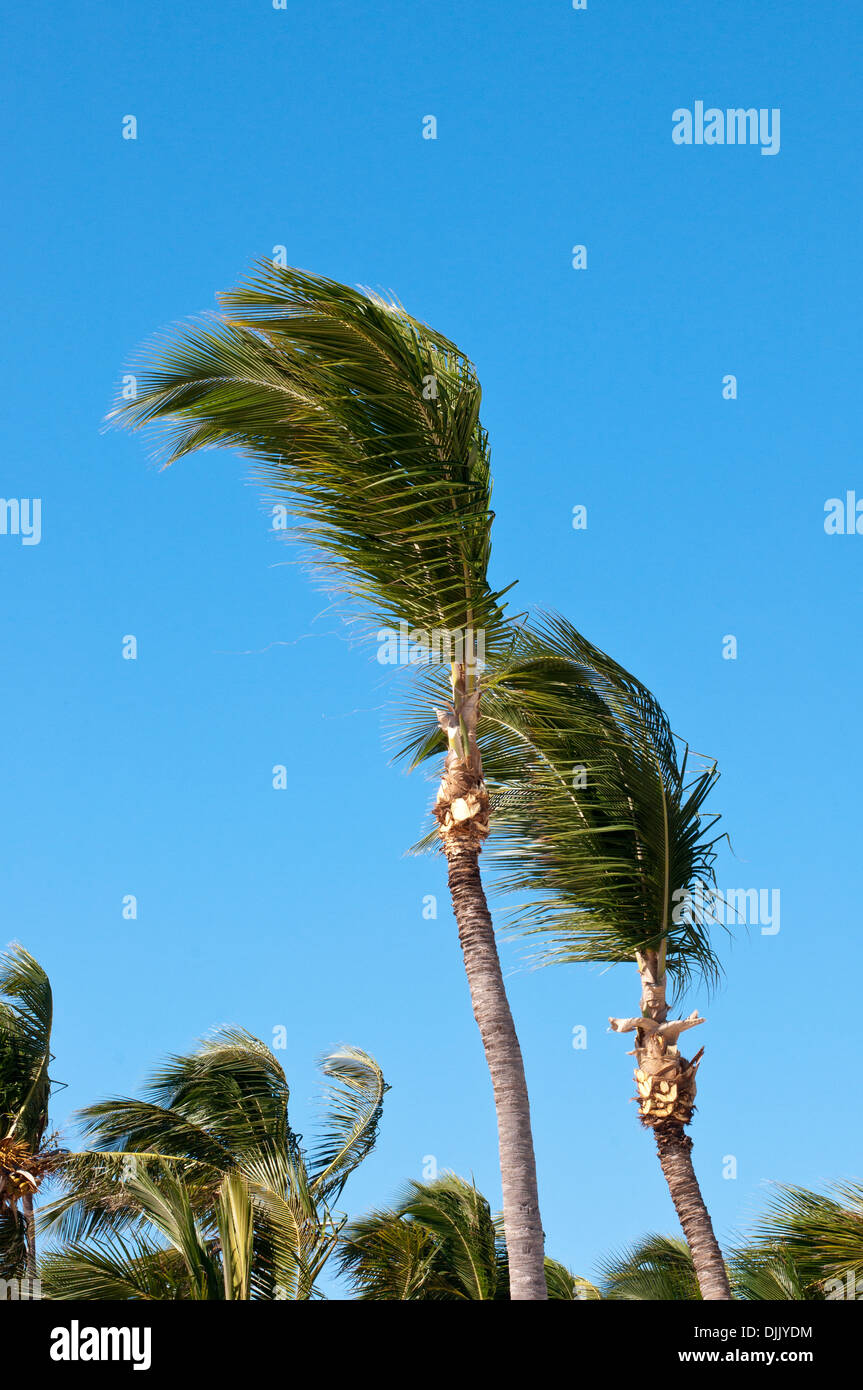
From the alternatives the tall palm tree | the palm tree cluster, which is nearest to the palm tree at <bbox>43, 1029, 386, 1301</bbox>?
the palm tree cluster

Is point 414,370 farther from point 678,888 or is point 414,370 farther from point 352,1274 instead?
point 352,1274

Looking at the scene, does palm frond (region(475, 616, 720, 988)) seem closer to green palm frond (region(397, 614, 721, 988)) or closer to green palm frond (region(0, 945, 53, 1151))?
green palm frond (region(397, 614, 721, 988))

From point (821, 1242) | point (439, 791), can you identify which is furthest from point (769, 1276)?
point (439, 791)

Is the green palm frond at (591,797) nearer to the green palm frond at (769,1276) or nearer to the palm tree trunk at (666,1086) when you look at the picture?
the palm tree trunk at (666,1086)

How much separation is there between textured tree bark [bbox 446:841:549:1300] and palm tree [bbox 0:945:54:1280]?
8864 mm

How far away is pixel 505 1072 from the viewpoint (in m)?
8.45

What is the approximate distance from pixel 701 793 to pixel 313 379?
4.84 metres

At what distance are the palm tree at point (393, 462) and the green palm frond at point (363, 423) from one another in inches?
0.4

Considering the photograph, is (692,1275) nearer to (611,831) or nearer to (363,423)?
(611,831)

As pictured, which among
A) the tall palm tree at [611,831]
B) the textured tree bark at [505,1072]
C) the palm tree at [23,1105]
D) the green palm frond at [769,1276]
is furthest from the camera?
the palm tree at [23,1105]

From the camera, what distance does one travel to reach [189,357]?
892 centimetres

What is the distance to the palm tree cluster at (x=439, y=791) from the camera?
27.8ft

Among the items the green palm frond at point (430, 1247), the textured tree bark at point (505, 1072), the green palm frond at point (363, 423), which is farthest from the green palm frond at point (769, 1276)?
the green palm frond at point (363, 423)
